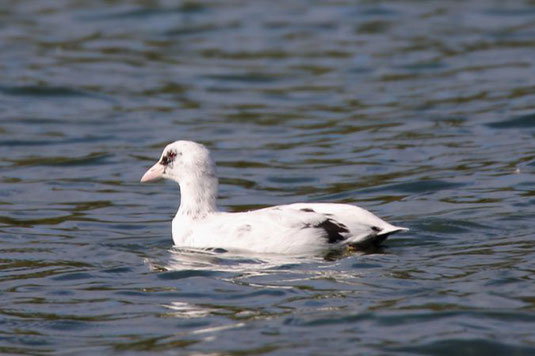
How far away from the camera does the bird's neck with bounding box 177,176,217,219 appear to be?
10633 mm

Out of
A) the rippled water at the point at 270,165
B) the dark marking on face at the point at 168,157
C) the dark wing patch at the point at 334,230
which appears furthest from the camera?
the dark marking on face at the point at 168,157

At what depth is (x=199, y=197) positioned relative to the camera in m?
10.7

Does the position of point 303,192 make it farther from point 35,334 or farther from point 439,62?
point 439,62

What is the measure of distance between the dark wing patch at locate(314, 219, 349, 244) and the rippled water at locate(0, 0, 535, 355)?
301mm

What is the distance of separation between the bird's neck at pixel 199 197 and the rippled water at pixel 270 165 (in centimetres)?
39

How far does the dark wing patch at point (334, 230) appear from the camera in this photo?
965 centimetres

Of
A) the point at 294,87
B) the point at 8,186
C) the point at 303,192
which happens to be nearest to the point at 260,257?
the point at 303,192

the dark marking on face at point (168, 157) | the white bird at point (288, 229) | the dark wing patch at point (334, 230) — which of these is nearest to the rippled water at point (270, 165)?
the white bird at point (288, 229)

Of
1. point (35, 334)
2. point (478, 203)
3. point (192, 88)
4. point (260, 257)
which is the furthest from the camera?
point (192, 88)

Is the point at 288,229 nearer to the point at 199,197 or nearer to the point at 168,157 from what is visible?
the point at 199,197

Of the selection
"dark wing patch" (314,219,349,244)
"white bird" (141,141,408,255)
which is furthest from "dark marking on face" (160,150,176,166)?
"dark wing patch" (314,219,349,244)

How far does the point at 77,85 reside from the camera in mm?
19453

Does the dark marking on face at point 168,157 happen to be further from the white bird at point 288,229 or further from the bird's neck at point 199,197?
→ the white bird at point 288,229

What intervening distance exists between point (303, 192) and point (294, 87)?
250 inches
